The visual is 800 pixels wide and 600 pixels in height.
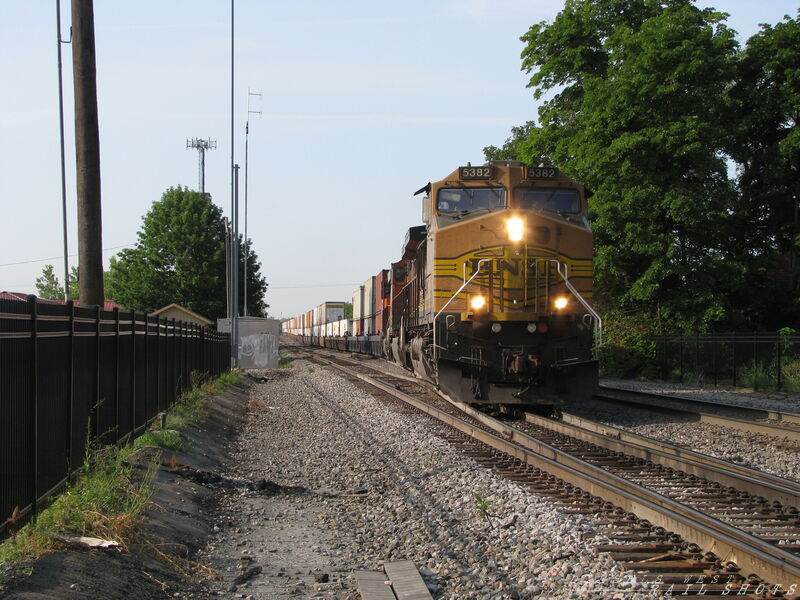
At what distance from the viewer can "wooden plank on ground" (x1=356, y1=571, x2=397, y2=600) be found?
4.79 metres

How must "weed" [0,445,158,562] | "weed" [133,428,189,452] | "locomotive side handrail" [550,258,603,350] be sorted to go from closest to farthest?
"weed" [0,445,158,562] < "weed" [133,428,189,452] < "locomotive side handrail" [550,258,603,350]

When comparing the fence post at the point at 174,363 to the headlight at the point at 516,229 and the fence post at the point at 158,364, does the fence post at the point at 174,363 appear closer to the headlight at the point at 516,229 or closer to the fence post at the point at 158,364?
the fence post at the point at 158,364

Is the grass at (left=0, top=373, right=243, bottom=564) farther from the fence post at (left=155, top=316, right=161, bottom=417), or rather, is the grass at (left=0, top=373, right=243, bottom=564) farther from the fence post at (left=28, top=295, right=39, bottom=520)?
the fence post at (left=155, top=316, right=161, bottom=417)

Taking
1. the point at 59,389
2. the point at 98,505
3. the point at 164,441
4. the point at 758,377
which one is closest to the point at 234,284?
the point at 758,377

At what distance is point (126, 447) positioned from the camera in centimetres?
912

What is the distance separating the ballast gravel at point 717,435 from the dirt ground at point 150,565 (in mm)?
5946

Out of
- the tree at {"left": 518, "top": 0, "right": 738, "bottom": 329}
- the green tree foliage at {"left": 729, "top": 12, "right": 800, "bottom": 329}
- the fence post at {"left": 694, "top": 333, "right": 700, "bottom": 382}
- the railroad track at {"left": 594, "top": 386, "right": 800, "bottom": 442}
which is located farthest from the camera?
the green tree foliage at {"left": 729, "top": 12, "right": 800, "bottom": 329}

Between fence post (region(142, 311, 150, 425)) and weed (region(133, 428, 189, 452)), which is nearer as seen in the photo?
weed (region(133, 428, 189, 452))

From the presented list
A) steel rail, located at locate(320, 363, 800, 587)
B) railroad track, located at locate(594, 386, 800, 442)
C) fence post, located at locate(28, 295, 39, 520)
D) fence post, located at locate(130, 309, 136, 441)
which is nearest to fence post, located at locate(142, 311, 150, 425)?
fence post, located at locate(130, 309, 136, 441)

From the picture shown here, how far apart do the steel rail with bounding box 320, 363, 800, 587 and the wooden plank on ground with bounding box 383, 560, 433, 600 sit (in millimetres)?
1848

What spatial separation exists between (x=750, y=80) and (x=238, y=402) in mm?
22375

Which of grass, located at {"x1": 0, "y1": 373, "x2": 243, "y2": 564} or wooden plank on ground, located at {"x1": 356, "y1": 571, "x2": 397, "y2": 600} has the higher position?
grass, located at {"x1": 0, "y1": 373, "x2": 243, "y2": 564}

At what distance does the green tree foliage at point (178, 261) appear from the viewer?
64.0 m

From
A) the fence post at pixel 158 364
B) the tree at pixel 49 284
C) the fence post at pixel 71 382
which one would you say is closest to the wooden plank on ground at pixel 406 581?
the fence post at pixel 71 382
